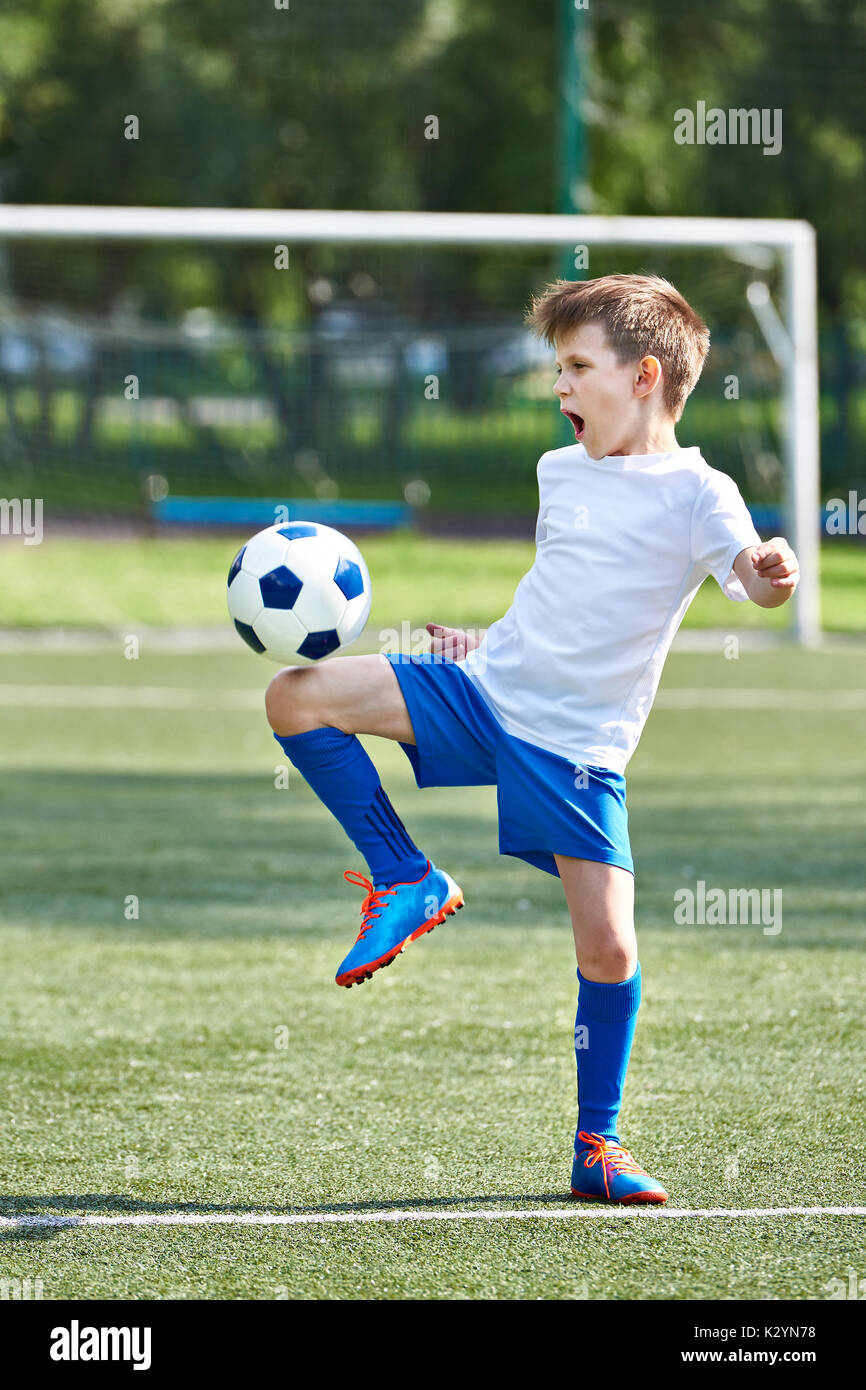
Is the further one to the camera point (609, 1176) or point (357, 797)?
point (357, 797)

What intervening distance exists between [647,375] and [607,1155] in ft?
4.66

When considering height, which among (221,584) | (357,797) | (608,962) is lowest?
(608,962)

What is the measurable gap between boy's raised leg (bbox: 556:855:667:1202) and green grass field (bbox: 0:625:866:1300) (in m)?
0.09

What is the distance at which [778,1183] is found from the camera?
327 centimetres

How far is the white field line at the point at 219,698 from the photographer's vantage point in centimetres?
1096

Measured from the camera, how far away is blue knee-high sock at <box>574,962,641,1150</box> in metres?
3.25

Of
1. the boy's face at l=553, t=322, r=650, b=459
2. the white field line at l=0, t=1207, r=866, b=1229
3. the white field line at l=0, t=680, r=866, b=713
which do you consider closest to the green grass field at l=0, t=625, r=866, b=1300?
the white field line at l=0, t=1207, r=866, b=1229

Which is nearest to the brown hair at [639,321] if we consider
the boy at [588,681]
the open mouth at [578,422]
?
the boy at [588,681]

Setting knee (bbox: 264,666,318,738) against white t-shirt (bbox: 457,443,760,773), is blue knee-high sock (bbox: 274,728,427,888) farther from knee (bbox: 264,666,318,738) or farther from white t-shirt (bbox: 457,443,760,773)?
white t-shirt (bbox: 457,443,760,773)

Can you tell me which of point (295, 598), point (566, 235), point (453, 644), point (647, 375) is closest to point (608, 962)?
point (453, 644)

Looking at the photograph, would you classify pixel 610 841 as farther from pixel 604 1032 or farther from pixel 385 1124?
pixel 385 1124

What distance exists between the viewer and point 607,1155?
322 centimetres

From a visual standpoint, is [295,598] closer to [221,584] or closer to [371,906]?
[371,906]

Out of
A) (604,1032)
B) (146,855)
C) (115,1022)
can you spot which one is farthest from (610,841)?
(146,855)
